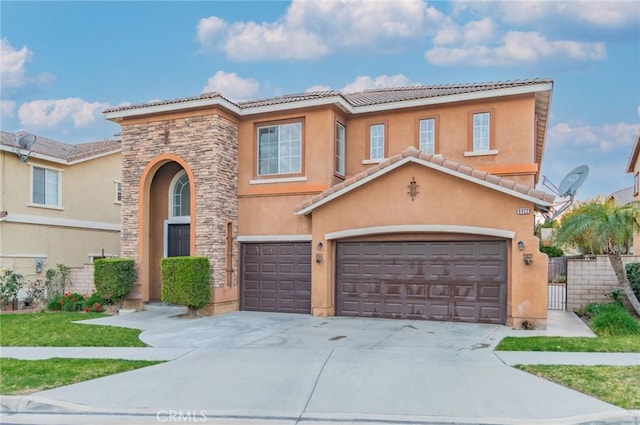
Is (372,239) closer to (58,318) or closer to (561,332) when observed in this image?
(561,332)

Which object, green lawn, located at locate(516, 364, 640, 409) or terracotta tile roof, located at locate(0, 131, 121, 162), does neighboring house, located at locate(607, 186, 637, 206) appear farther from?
green lawn, located at locate(516, 364, 640, 409)

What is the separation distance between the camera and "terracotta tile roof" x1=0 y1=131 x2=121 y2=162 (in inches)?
799

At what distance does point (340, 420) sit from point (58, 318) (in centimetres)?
1175

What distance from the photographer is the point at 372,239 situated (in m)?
14.7

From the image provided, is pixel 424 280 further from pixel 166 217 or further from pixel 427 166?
pixel 166 217

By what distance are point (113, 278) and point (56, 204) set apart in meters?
8.06

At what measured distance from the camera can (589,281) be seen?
15.6 metres

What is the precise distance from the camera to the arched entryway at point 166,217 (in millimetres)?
17078

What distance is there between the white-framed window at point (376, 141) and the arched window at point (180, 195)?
20.9ft

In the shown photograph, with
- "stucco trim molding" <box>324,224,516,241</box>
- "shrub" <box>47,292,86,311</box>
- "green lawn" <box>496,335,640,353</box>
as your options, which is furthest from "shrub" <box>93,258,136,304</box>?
"green lawn" <box>496,335,640,353</box>

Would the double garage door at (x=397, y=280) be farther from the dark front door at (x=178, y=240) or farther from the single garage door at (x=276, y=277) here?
the dark front door at (x=178, y=240)

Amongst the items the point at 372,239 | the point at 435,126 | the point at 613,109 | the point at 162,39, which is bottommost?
the point at 372,239

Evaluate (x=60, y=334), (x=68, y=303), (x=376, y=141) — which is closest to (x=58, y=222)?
(x=68, y=303)

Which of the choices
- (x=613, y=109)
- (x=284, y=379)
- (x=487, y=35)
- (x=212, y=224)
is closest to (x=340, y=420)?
(x=284, y=379)
